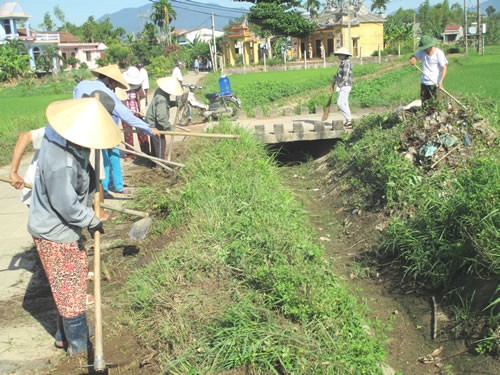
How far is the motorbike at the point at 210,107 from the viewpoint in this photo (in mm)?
13458

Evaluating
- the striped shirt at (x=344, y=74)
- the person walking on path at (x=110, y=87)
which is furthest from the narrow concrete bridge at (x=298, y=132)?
the person walking on path at (x=110, y=87)

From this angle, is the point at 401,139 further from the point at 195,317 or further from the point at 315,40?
the point at 315,40

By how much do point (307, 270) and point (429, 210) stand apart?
2.11 metres

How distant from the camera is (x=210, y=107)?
14.2m

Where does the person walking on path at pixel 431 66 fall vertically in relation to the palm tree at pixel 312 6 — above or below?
below

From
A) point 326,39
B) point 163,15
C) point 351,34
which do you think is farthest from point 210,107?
point 163,15

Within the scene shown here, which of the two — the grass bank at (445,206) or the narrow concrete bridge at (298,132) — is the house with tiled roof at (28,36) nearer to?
the narrow concrete bridge at (298,132)

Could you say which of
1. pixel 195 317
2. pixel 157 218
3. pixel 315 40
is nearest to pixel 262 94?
pixel 157 218

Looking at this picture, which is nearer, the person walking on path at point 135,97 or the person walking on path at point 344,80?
the person walking on path at point 135,97

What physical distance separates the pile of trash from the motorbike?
6.38 m

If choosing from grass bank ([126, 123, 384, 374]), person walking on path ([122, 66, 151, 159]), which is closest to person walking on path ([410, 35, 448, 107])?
grass bank ([126, 123, 384, 374])

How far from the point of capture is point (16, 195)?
8.47 metres

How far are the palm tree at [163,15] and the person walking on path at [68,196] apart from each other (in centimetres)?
5613

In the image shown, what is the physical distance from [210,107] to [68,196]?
11.1 m
